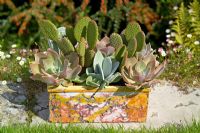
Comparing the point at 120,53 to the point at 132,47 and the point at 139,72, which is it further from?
the point at 139,72

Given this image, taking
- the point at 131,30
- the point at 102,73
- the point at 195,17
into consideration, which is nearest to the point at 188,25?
the point at 195,17

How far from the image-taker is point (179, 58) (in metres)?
5.32

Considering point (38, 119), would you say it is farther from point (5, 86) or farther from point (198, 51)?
point (198, 51)

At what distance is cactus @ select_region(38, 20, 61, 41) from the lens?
14.2 ft

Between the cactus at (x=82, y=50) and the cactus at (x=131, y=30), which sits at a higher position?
the cactus at (x=131, y=30)

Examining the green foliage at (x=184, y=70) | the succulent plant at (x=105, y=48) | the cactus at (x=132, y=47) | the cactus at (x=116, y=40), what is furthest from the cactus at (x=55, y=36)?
the green foliage at (x=184, y=70)

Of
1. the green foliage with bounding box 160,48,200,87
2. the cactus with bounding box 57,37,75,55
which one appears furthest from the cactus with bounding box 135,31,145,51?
the green foliage with bounding box 160,48,200,87

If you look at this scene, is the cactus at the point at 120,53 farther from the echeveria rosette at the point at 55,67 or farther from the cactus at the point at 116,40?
the echeveria rosette at the point at 55,67

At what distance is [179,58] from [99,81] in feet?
4.24

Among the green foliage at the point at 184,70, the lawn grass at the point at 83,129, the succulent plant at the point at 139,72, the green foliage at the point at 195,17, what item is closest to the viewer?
the lawn grass at the point at 83,129

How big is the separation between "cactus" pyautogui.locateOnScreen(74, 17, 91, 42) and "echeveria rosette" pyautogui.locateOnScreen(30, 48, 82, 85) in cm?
23

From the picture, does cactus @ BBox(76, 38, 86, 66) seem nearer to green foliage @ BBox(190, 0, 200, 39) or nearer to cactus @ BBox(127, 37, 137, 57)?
cactus @ BBox(127, 37, 137, 57)

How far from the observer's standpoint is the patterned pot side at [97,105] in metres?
4.26

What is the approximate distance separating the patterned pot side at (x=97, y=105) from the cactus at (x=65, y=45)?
310 millimetres
